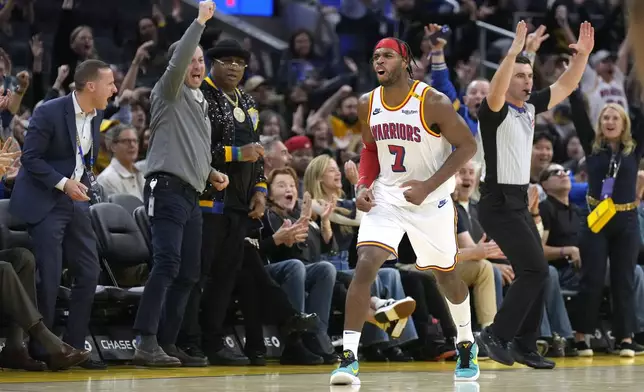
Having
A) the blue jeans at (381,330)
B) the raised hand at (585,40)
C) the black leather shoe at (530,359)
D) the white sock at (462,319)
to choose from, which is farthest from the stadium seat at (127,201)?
the raised hand at (585,40)

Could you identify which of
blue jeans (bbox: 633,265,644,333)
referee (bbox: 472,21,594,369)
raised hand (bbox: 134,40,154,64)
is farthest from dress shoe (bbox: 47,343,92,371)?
blue jeans (bbox: 633,265,644,333)

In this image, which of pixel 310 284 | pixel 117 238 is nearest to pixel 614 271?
pixel 310 284

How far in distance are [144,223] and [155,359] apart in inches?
52.2

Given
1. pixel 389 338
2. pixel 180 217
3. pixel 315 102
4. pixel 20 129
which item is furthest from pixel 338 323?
pixel 315 102

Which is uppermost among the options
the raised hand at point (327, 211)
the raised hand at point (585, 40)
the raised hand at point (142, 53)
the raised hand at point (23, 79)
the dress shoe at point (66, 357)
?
the raised hand at point (142, 53)

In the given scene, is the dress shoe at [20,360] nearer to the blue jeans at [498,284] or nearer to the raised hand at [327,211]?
the raised hand at [327,211]

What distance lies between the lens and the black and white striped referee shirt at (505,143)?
25.6 ft

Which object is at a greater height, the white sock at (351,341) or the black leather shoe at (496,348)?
the white sock at (351,341)

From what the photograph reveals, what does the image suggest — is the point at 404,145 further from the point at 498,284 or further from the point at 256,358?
the point at 498,284

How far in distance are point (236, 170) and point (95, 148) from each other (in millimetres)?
1089

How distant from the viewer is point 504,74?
7.37 metres

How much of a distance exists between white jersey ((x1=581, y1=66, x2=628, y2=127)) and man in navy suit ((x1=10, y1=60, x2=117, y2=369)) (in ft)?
28.4

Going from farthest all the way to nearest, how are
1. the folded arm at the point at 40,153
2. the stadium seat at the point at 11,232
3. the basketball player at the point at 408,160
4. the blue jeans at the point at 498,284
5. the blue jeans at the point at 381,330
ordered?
the blue jeans at the point at 498,284
the blue jeans at the point at 381,330
the stadium seat at the point at 11,232
the folded arm at the point at 40,153
the basketball player at the point at 408,160

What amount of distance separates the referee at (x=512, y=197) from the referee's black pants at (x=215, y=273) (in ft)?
6.01
